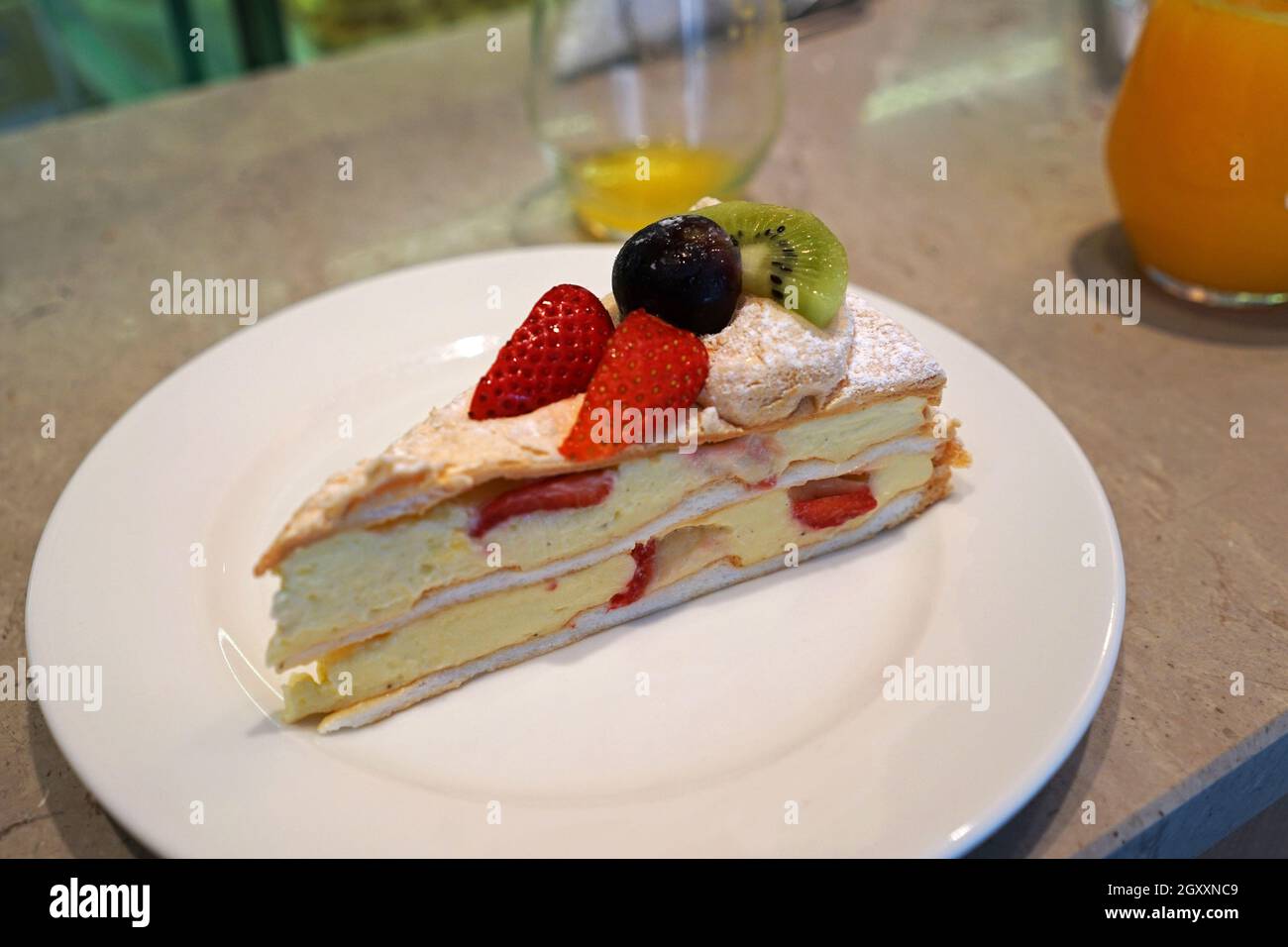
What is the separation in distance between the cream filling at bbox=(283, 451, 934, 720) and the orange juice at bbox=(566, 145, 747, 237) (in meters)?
0.98

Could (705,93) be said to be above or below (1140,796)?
above

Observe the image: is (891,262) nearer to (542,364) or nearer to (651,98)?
(651,98)

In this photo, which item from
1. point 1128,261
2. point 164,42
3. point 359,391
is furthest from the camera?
point 164,42

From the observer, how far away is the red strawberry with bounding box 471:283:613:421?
1.63 m

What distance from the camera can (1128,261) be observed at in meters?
2.62

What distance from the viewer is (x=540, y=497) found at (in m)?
1.62

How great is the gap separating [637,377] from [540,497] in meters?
0.23

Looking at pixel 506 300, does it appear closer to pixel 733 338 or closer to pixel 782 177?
pixel 733 338
